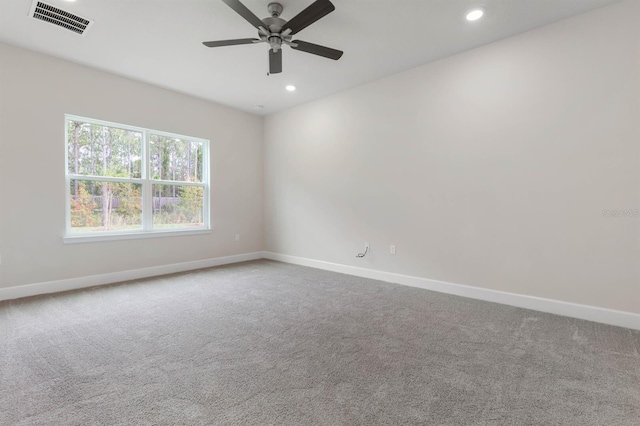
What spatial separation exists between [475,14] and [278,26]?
5.85 ft

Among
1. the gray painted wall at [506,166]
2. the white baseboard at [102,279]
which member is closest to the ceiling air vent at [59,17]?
the white baseboard at [102,279]

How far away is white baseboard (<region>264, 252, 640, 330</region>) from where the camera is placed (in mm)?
2584

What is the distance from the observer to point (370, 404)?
1562mm

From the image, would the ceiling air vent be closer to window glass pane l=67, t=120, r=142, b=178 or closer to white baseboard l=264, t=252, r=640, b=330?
window glass pane l=67, t=120, r=142, b=178

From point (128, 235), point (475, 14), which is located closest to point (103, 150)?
point (128, 235)

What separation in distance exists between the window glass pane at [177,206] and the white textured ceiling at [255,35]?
1.60m

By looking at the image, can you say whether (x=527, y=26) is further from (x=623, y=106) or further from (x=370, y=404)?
(x=370, y=404)

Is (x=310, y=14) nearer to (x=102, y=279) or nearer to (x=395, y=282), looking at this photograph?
(x=395, y=282)

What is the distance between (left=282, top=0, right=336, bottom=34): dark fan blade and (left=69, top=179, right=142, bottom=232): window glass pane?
321 centimetres

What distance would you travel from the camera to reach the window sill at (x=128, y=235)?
3.65 meters

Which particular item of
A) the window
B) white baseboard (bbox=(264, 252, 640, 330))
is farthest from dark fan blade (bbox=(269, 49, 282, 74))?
white baseboard (bbox=(264, 252, 640, 330))

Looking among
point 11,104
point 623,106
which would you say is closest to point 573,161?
point 623,106

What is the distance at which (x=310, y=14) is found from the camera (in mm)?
2279

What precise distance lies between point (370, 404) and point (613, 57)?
3.46 meters
